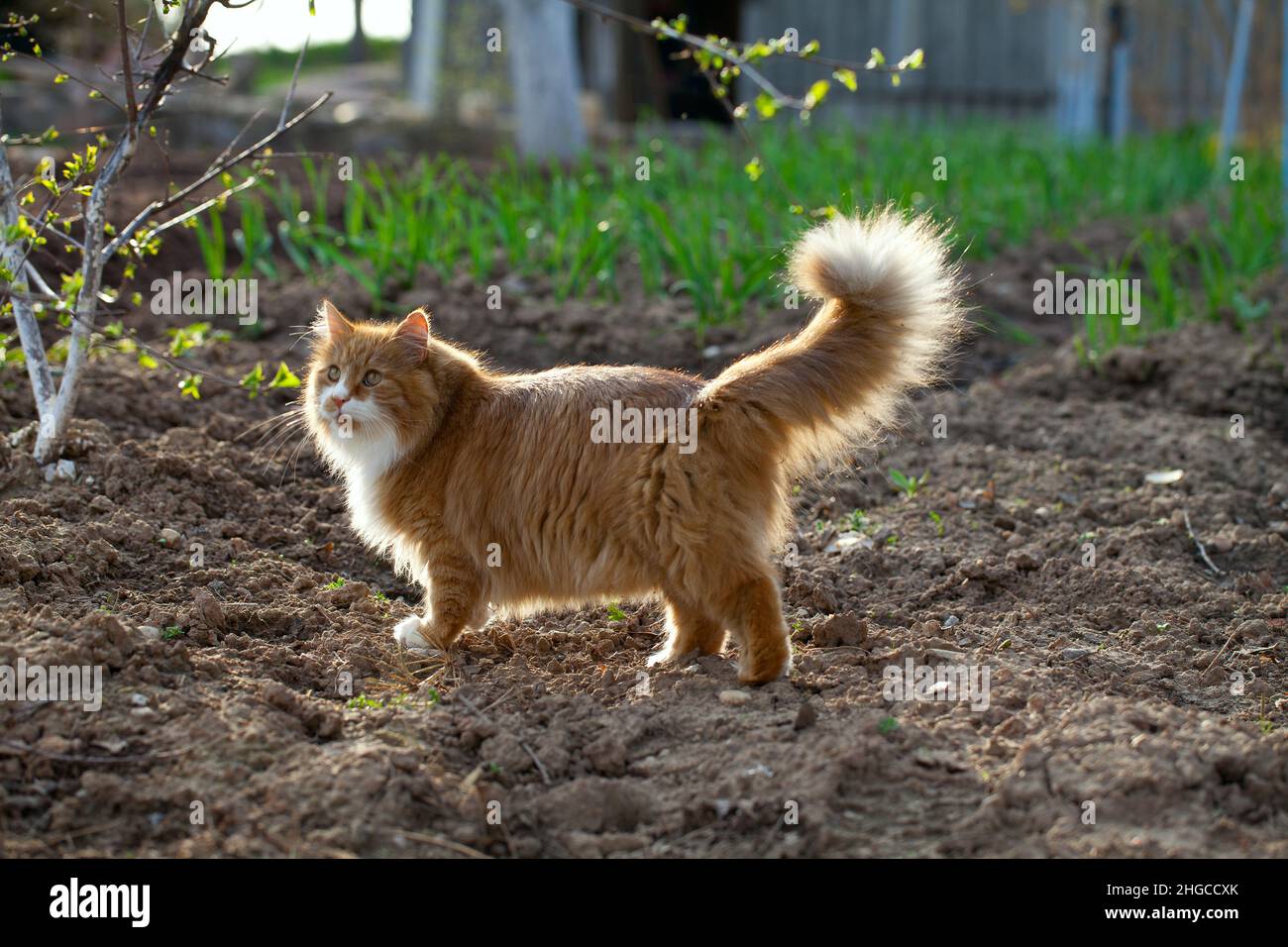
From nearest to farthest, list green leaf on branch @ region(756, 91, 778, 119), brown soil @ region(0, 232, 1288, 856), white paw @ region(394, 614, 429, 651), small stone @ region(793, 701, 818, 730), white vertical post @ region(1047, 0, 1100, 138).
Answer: brown soil @ region(0, 232, 1288, 856)
small stone @ region(793, 701, 818, 730)
green leaf on branch @ region(756, 91, 778, 119)
white paw @ region(394, 614, 429, 651)
white vertical post @ region(1047, 0, 1100, 138)

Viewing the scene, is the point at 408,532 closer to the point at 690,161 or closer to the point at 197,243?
the point at 197,243

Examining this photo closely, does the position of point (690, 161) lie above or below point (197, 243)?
above

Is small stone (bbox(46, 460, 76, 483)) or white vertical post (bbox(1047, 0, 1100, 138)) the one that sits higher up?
white vertical post (bbox(1047, 0, 1100, 138))

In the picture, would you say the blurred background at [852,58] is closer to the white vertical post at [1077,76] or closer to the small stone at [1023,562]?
the white vertical post at [1077,76]

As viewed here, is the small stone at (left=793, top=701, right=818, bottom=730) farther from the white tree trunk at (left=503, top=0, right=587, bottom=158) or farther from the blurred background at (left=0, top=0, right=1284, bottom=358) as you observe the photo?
the white tree trunk at (left=503, top=0, right=587, bottom=158)

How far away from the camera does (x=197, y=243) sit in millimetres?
7422

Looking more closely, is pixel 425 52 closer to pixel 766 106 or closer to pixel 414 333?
pixel 414 333

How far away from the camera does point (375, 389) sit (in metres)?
3.82

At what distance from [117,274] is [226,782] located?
4.78 m

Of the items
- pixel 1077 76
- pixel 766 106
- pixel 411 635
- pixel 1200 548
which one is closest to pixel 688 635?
pixel 411 635

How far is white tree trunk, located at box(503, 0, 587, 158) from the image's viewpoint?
10.7 metres

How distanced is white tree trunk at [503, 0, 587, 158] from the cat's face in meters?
7.04

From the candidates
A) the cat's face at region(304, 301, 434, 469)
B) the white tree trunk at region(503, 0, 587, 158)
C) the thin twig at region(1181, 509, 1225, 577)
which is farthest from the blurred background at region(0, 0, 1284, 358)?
the thin twig at region(1181, 509, 1225, 577)

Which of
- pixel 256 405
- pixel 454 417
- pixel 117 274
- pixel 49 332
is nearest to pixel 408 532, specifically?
pixel 454 417
